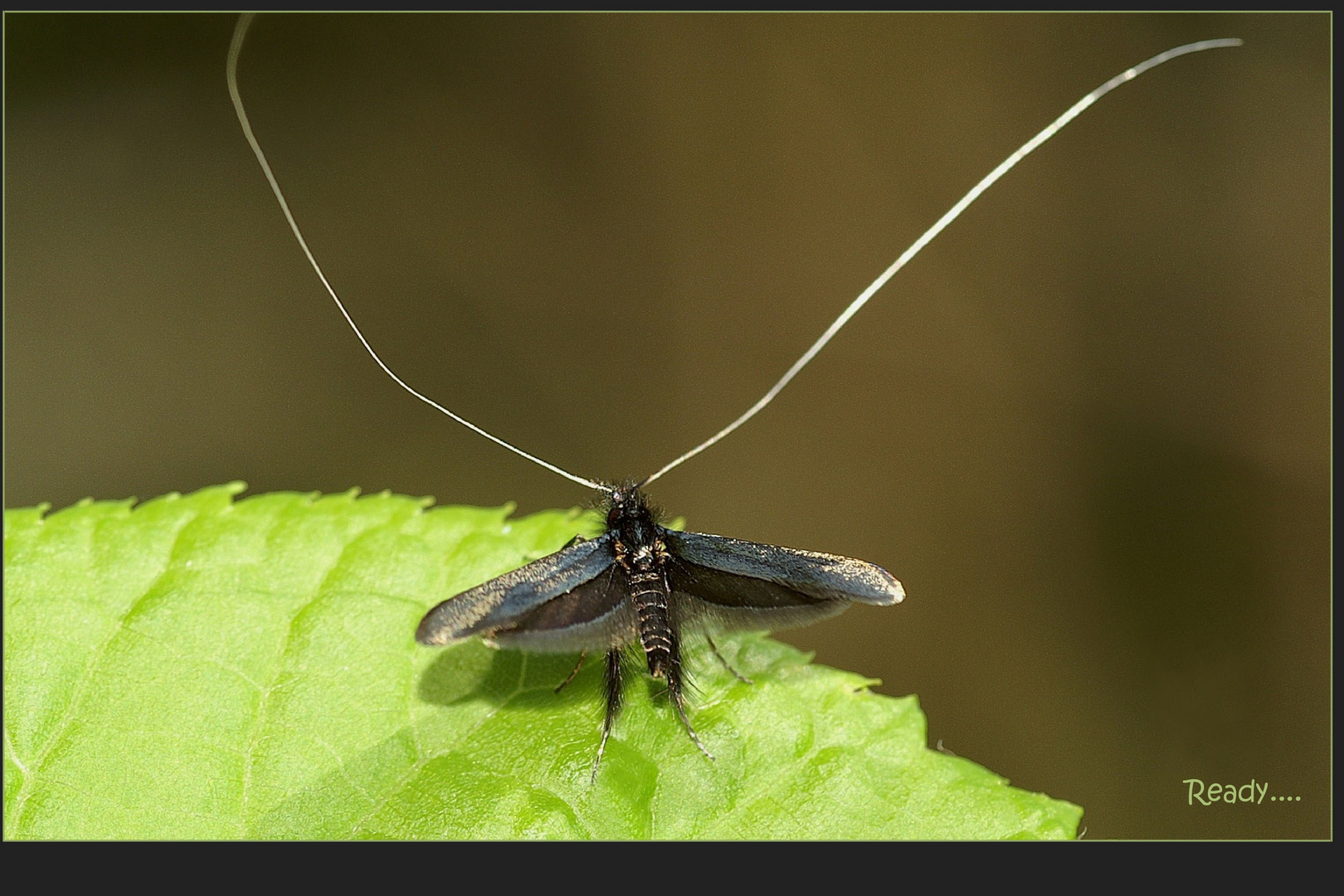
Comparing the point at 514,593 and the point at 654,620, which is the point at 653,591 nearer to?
the point at 654,620

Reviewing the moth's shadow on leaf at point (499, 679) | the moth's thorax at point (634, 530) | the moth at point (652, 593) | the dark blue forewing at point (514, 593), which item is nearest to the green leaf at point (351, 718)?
the moth's shadow on leaf at point (499, 679)

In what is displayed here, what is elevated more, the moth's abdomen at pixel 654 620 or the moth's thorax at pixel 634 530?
the moth's thorax at pixel 634 530

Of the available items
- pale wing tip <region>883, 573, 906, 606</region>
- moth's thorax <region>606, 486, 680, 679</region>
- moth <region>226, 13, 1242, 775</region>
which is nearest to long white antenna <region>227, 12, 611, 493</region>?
moth <region>226, 13, 1242, 775</region>

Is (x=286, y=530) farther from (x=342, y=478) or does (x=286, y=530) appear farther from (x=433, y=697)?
(x=342, y=478)

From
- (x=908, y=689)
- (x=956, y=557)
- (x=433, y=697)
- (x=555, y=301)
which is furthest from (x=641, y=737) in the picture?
(x=555, y=301)

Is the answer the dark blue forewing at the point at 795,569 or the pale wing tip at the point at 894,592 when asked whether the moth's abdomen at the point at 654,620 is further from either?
the pale wing tip at the point at 894,592

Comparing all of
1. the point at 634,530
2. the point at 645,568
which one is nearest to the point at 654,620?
the point at 645,568

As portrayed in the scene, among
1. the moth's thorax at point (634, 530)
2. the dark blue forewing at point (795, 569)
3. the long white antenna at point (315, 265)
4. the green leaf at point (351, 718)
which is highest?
the long white antenna at point (315, 265)

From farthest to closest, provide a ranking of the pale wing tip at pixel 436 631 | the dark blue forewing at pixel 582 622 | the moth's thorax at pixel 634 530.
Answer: the moth's thorax at pixel 634 530 → the dark blue forewing at pixel 582 622 → the pale wing tip at pixel 436 631
